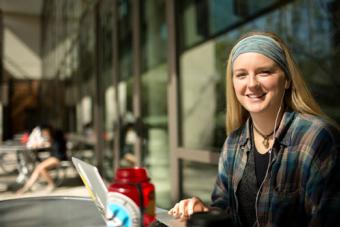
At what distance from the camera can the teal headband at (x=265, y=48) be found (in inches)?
42.4

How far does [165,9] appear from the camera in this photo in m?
3.70

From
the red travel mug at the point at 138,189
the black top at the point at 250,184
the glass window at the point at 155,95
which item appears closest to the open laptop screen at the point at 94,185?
the red travel mug at the point at 138,189

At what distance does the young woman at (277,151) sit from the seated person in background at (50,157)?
195 inches

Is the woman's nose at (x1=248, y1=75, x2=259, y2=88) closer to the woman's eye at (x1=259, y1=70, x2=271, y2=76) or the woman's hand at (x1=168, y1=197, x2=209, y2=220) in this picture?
the woman's eye at (x1=259, y1=70, x2=271, y2=76)

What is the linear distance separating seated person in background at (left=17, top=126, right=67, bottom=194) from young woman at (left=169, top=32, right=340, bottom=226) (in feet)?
16.2

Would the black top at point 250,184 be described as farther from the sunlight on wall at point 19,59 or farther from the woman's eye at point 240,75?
the sunlight on wall at point 19,59

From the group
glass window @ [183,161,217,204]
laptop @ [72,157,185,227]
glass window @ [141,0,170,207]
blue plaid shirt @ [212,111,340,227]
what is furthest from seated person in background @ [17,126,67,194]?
blue plaid shirt @ [212,111,340,227]

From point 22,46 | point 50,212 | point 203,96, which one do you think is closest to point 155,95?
point 203,96

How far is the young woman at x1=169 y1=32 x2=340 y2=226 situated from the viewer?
1016 millimetres

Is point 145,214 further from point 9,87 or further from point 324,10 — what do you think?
point 9,87

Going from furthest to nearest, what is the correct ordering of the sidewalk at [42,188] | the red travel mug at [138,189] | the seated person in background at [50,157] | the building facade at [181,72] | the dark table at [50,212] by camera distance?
1. the seated person in background at [50,157]
2. the sidewalk at [42,188]
3. the building facade at [181,72]
4. the dark table at [50,212]
5. the red travel mug at [138,189]

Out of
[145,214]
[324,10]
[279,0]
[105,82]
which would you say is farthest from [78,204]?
[105,82]

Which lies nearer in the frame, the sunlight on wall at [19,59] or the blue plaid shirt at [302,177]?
the blue plaid shirt at [302,177]

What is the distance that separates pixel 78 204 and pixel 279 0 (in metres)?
1.80
